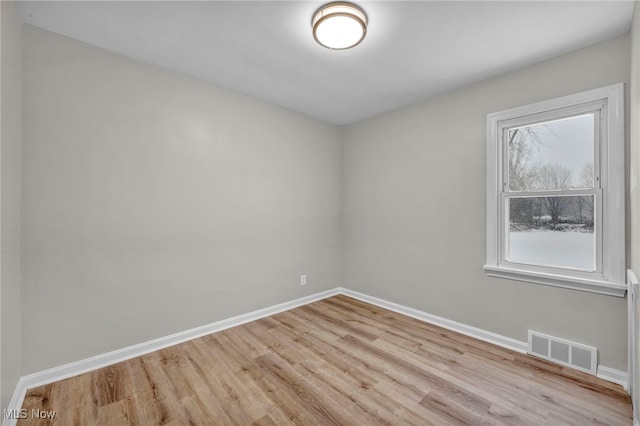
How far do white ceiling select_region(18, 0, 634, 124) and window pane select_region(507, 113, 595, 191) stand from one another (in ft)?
1.97

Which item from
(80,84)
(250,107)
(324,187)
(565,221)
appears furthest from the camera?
(324,187)

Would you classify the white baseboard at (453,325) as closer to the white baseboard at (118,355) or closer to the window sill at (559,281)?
the window sill at (559,281)

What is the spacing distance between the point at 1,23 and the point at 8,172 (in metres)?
0.83

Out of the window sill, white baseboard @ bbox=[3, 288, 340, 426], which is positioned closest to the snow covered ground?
Result: the window sill

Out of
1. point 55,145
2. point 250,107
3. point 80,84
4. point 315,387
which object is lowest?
point 315,387

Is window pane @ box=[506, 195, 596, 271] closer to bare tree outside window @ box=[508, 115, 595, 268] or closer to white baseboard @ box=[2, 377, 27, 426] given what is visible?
bare tree outside window @ box=[508, 115, 595, 268]

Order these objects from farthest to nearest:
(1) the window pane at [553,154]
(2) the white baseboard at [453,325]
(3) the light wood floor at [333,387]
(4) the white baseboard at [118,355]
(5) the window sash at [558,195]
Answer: (2) the white baseboard at [453,325], (1) the window pane at [553,154], (5) the window sash at [558,195], (4) the white baseboard at [118,355], (3) the light wood floor at [333,387]

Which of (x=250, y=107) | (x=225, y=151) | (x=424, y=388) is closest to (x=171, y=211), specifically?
(x=225, y=151)

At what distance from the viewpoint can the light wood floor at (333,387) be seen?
1.71 meters

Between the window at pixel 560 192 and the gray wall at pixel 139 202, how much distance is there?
2344mm

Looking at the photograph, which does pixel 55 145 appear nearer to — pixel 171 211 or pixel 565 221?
pixel 171 211

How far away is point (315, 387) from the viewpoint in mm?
1984

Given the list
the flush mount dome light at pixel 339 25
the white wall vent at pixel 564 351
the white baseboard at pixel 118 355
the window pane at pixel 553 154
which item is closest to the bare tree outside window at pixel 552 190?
the window pane at pixel 553 154

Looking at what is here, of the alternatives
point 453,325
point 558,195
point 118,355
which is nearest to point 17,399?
point 118,355
